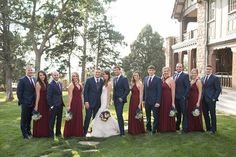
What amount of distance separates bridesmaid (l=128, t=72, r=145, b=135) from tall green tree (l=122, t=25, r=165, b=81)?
123ft

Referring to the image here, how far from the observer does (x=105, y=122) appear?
34.9 feet

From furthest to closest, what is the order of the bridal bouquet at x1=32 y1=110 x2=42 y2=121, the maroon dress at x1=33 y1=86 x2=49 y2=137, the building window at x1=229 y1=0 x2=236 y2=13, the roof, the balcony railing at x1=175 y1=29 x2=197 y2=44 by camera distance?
the roof → the balcony railing at x1=175 y1=29 x2=197 y2=44 → the building window at x1=229 y1=0 x2=236 y2=13 → the maroon dress at x1=33 y1=86 x2=49 y2=137 → the bridal bouquet at x1=32 y1=110 x2=42 y2=121

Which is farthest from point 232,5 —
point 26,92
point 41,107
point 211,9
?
point 26,92

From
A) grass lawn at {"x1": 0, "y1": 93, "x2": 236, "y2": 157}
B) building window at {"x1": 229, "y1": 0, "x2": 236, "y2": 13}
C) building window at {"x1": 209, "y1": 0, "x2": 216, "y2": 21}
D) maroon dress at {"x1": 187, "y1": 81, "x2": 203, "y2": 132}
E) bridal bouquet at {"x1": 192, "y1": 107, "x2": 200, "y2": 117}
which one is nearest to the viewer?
grass lawn at {"x1": 0, "y1": 93, "x2": 236, "y2": 157}

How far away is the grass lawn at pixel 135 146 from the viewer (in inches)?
340

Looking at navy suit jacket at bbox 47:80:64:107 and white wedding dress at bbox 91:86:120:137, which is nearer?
navy suit jacket at bbox 47:80:64:107

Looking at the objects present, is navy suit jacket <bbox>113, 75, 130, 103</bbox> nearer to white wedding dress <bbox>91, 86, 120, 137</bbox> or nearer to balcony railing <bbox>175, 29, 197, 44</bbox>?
white wedding dress <bbox>91, 86, 120, 137</bbox>

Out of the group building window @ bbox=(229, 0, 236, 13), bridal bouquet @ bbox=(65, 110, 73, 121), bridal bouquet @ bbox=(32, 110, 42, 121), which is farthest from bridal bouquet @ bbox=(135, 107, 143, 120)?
building window @ bbox=(229, 0, 236, 13)

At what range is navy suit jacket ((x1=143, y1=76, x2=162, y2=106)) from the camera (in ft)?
33.9

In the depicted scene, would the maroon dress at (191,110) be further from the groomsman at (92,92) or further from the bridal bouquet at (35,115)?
the bridal bouquet at (35,115)

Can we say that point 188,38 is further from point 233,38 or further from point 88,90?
point 88,90

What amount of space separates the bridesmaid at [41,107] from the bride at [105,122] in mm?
1271

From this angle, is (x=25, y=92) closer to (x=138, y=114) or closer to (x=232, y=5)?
(x=138, y=114)

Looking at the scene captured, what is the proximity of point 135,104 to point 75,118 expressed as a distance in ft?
5.32
